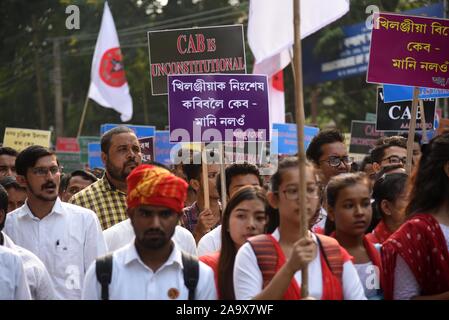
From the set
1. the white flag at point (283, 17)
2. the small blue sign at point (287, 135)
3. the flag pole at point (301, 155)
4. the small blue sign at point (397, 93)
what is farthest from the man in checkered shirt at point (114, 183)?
the small blue sign at point (287, 135)

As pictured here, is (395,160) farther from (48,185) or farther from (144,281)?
(144,281)

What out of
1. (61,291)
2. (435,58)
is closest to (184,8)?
(435,58)

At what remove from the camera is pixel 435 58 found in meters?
8.77

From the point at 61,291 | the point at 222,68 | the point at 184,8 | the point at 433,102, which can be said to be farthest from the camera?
the point at 184,8

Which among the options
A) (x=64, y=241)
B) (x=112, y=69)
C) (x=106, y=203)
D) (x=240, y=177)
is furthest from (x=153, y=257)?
(x=112, y=69)

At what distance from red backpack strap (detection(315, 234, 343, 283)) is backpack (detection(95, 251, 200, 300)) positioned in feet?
2.00

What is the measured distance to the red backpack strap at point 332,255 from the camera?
→ 514 cm

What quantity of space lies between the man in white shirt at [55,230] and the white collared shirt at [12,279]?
1112mm

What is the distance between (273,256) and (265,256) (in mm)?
38

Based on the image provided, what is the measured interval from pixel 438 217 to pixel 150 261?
1.55m

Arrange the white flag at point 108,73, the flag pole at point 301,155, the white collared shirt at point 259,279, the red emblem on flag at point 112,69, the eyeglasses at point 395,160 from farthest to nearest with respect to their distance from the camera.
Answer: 1. the red emblem on flag at point 112,69
2. the white flag at point 108,73
3. the eyeglasses at point 395,160
4. the white collared shirt at point 259,279
5. the flag pole at point 301,155

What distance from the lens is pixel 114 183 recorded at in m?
8.11

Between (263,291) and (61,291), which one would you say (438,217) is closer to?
(263,291)

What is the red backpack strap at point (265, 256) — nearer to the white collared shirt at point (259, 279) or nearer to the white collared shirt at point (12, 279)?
the white collared shirt at point (259, 279)
